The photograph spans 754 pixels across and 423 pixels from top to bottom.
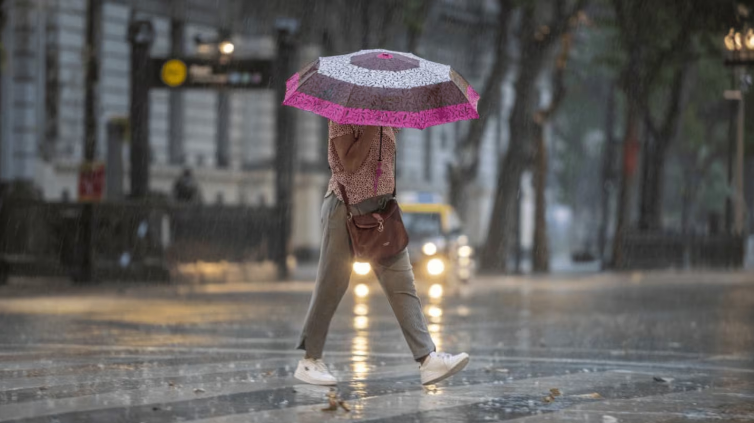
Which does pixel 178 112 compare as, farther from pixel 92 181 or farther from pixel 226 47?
pixel 92 181

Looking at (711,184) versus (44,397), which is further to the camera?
(711,184)

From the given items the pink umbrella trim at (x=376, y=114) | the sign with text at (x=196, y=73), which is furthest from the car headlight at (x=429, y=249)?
the pink umbrella trim at (x=376, y=114)

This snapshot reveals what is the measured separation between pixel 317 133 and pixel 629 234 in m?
10.6

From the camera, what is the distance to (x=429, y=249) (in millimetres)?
26516

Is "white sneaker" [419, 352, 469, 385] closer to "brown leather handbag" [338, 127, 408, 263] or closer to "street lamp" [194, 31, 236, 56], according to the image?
"brown leather handbag" [338, 127, 408, 263]

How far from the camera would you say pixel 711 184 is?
7212cm

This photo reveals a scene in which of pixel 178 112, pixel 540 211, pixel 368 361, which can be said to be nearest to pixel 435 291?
pixel 368 361

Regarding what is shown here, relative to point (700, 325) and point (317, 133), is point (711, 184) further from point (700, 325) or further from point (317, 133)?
point (700, 325)

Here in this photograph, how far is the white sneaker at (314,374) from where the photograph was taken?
8375 mm

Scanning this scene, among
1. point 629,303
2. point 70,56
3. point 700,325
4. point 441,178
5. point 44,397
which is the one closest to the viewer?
point 44,397

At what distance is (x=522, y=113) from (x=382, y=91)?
2688 cm

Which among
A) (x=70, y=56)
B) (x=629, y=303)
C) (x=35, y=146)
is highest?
(x=70, y=56)

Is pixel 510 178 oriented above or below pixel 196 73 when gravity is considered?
below

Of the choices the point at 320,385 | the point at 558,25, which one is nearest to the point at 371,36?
the point at 558,25
